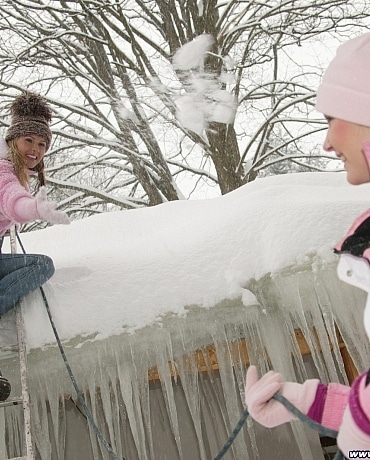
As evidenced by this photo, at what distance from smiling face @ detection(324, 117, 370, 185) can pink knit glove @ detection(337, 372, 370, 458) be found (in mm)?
492

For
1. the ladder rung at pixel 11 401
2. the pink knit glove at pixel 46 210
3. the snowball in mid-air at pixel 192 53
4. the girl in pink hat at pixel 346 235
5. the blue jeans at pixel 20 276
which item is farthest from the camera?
the snowball in mid-air at pixel 192 53

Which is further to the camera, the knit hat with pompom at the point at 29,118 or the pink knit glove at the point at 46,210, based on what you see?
the knit hat with pompom at the point at 29,118

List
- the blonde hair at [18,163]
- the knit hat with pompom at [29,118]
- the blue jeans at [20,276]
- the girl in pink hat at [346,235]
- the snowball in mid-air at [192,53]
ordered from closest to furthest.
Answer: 1. the girl in pink hat at [346,235]
2. the blue jeans at [20,276]
3. the blonde hair at [18,163]
4. the knit hat with pompom at [29,118]
5. the snowball in mid-air at [192,53]

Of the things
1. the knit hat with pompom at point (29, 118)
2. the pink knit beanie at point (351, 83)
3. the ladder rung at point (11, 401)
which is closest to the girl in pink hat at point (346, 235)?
the pink knit beanie at point (351, 83)

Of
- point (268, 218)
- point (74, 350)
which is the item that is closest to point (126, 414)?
point (74, 350)

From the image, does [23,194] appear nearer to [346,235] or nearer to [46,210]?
[46,210]

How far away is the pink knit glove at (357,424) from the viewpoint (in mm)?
1024

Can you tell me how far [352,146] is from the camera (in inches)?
51.0

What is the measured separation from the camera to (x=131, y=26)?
10.1 meters

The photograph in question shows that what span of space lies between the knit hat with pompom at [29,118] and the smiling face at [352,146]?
2118 millimetres

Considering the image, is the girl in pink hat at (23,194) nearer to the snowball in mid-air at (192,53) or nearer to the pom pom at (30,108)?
the pom pom at (30,108)

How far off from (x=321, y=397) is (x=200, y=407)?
88.8 inches

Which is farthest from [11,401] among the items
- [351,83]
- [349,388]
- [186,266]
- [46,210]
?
[351,83]

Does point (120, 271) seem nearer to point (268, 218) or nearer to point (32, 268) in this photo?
point (32, 268)
